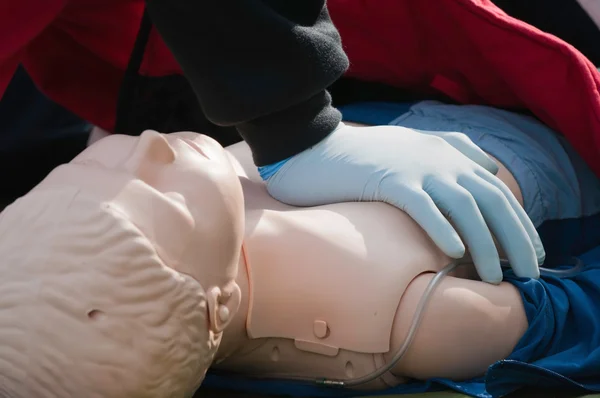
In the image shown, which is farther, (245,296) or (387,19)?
(387,19)

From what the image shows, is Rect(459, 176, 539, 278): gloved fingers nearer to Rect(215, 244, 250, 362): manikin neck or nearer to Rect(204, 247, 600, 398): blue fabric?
Rect(204, 247, 600, 398): blue fabric

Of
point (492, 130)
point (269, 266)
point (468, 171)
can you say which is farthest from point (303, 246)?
point (492, 130)

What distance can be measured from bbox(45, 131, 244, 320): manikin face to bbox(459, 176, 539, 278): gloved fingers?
0.22m

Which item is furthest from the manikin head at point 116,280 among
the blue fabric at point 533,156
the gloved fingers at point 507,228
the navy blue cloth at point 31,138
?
the navy blue cloth at point 31,138

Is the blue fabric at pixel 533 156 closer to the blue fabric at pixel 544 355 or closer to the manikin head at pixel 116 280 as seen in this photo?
the blue fabric at pixel 544 355

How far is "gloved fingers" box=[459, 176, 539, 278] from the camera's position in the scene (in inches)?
26.4

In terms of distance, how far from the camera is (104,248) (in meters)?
0.52

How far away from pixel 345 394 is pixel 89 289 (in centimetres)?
25

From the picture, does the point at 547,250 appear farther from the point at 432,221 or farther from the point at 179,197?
the point at 179,197

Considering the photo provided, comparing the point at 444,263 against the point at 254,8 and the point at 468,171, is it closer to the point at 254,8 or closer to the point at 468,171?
the point at 468,171

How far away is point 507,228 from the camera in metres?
0.67

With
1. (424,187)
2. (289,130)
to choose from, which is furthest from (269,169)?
(424,187)

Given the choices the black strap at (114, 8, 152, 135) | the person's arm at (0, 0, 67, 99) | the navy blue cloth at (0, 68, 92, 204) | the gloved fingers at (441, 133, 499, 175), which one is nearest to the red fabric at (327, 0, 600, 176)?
the gloved fingers at (441, 133, 499, 175)

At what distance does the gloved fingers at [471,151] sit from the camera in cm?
75
